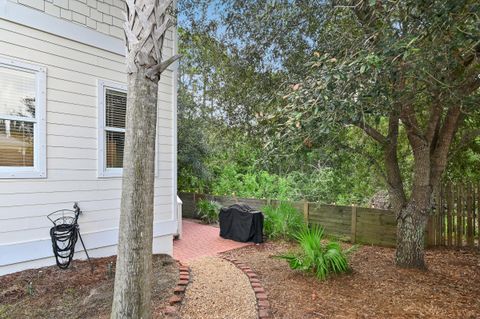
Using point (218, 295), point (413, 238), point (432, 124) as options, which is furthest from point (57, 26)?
point (413, 238)

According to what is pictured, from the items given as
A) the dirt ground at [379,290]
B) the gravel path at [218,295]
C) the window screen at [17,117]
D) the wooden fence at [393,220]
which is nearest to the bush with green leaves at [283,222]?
the wooden fence at [393,220]

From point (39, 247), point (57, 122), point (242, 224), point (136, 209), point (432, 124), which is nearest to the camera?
point (136, 209)

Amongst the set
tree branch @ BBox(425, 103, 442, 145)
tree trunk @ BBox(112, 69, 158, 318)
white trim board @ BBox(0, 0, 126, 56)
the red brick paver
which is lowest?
the red brick paver

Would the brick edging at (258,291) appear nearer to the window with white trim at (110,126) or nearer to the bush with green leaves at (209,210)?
the window with white trim at (110,126)

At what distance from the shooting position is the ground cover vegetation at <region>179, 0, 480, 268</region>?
8.50ft

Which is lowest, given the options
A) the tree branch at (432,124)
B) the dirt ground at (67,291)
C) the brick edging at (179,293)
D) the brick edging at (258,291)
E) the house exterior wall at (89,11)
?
the brick edging at (258,291)

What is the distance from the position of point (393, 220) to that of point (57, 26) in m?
6.92

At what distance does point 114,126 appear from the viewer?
492 cm

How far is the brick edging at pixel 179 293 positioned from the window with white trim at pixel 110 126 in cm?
180

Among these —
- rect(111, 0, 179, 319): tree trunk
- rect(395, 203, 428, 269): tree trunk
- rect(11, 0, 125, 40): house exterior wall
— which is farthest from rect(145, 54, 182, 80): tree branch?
rect(395, 203, 428, 269): tree trunk

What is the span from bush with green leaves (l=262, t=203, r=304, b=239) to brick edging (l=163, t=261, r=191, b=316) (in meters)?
3.32

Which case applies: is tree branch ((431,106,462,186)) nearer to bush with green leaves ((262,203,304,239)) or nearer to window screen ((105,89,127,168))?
bush with green leaves ((262,203,304,239))

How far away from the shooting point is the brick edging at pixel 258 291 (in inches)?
138

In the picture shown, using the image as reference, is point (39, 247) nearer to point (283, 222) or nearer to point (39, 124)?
point (39, 124)
